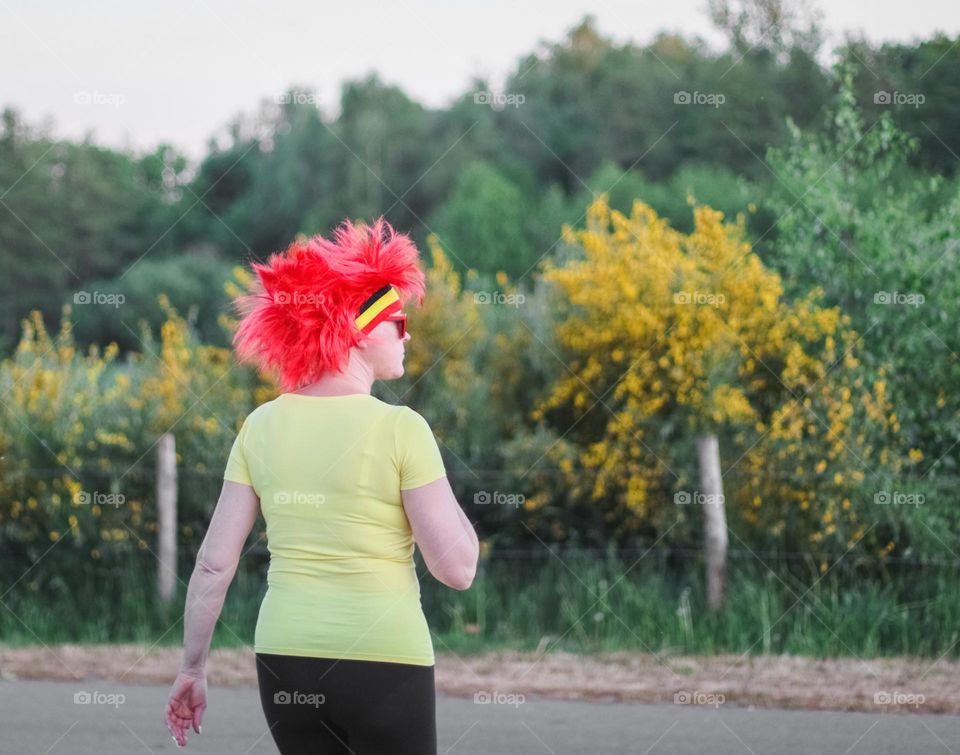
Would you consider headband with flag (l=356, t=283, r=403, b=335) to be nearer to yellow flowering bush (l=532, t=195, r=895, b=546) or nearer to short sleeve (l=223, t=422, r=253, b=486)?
short sleeve (l=223, t=422, r=253, b=486)

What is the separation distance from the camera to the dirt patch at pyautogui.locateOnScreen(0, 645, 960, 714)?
20.7 feet

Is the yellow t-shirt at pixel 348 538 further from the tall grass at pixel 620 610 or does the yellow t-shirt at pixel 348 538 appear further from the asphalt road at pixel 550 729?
the tall grass at pixel 620 610

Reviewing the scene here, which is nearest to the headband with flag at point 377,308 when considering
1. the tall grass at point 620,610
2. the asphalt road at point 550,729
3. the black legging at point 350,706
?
the black legging at point 350,706

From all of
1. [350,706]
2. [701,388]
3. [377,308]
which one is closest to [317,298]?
[377,308]

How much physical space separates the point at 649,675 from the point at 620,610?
3.43 ft

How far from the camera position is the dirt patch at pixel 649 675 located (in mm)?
6305

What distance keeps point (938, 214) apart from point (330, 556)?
709 cm

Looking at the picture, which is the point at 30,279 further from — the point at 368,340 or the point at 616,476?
the point at 368,340

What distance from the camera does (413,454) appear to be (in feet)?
7.64

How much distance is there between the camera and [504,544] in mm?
9086

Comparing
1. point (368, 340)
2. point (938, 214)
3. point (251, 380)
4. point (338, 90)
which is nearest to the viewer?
point (368, 340)

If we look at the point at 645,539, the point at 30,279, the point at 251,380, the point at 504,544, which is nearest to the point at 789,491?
the point at 645,539

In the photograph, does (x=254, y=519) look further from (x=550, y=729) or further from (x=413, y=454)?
(x=550, y=729)

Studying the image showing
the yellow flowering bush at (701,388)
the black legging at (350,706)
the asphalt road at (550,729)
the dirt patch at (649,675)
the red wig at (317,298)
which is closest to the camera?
the black legging at (350,706)
